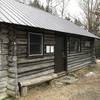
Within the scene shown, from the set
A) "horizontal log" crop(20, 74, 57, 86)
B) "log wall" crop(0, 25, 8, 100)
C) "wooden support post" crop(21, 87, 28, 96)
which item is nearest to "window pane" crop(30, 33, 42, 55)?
"horizontal log" crop(20, 74, 57, 86)

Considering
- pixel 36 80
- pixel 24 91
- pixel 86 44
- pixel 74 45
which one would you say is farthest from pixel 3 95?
pixel 86 44

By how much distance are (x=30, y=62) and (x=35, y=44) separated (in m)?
0.89

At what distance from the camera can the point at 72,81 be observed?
1048 cm

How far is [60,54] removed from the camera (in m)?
11.7

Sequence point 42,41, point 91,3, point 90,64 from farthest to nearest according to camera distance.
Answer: point 91,3 < point 90,64 < point 42,41

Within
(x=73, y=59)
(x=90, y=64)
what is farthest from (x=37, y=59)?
(x=90, y=64)

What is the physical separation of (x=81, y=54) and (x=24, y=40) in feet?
24.9

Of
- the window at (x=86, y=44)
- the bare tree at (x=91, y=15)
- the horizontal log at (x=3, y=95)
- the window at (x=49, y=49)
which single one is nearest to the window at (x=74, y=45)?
the window at (x=86, y=44)

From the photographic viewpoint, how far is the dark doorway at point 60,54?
36.6 ft

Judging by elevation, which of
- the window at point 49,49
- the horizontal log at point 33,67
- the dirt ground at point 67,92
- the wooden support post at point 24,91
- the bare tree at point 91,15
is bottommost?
the dirt ground at point 67,92

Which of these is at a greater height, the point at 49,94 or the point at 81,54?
the point at 81,54

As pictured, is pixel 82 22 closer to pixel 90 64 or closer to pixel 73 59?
pixel 90 64

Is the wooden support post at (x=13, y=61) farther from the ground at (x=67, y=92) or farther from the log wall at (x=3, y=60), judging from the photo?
the ground at (x=67, y=92)

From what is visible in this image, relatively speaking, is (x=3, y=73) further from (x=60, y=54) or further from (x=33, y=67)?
(x=60, y=54)
